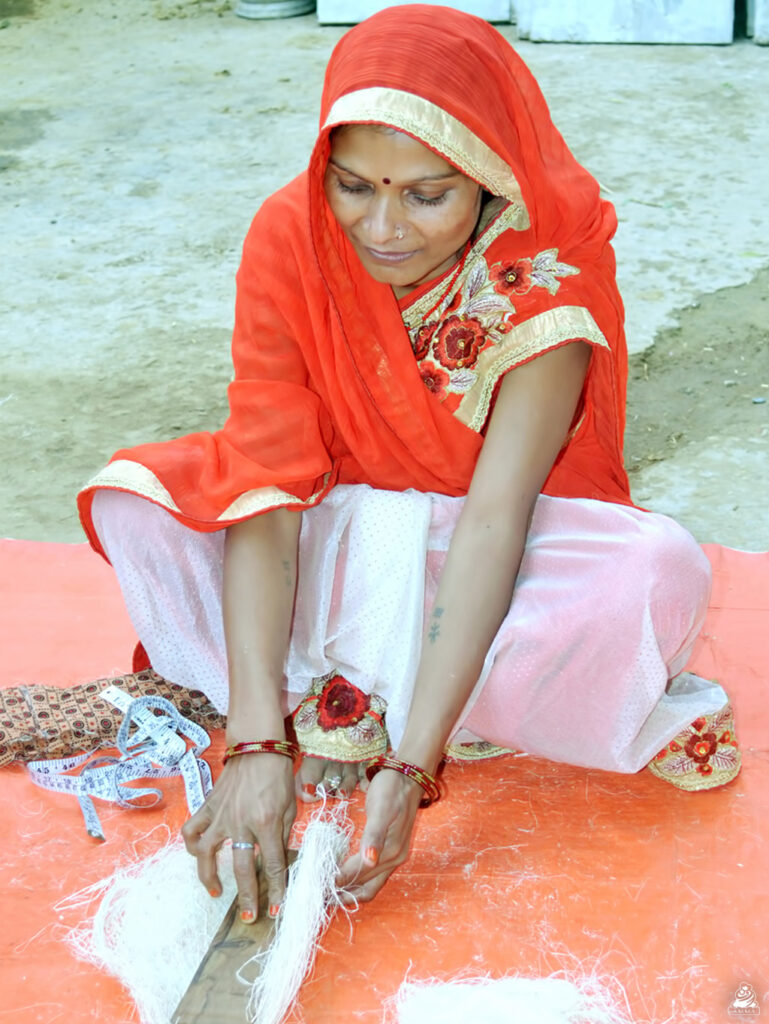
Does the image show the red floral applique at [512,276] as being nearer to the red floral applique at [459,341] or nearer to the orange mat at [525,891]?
the red floral applique at [459,341]

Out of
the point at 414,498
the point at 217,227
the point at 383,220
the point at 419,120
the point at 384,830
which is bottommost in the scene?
the point at 217,227

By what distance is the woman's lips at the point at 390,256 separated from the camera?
1752mm

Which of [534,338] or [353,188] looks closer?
[353,188]

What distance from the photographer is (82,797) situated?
77.0 inches

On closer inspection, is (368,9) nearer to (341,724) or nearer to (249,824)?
(341,724)

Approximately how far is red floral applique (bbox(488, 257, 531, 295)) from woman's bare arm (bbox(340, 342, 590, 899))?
12 centimetres

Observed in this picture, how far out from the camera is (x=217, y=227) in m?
4.88

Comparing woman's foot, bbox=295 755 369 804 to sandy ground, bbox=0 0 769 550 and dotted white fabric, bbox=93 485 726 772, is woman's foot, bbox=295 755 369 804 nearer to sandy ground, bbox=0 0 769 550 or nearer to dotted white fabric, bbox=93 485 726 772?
dotted white fabric, bbox=93 485 726 772

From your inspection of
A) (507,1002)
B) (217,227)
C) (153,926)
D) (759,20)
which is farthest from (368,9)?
(507,1002)

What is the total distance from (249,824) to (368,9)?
627 centimetres

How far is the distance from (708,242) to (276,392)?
9.81 feet

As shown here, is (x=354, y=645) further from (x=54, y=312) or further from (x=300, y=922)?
(x=54, y=312)

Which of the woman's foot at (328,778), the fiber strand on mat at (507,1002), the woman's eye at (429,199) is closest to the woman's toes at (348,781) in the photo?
the woman's foot at (328,778)

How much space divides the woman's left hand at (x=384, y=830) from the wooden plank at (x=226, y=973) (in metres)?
0.12
